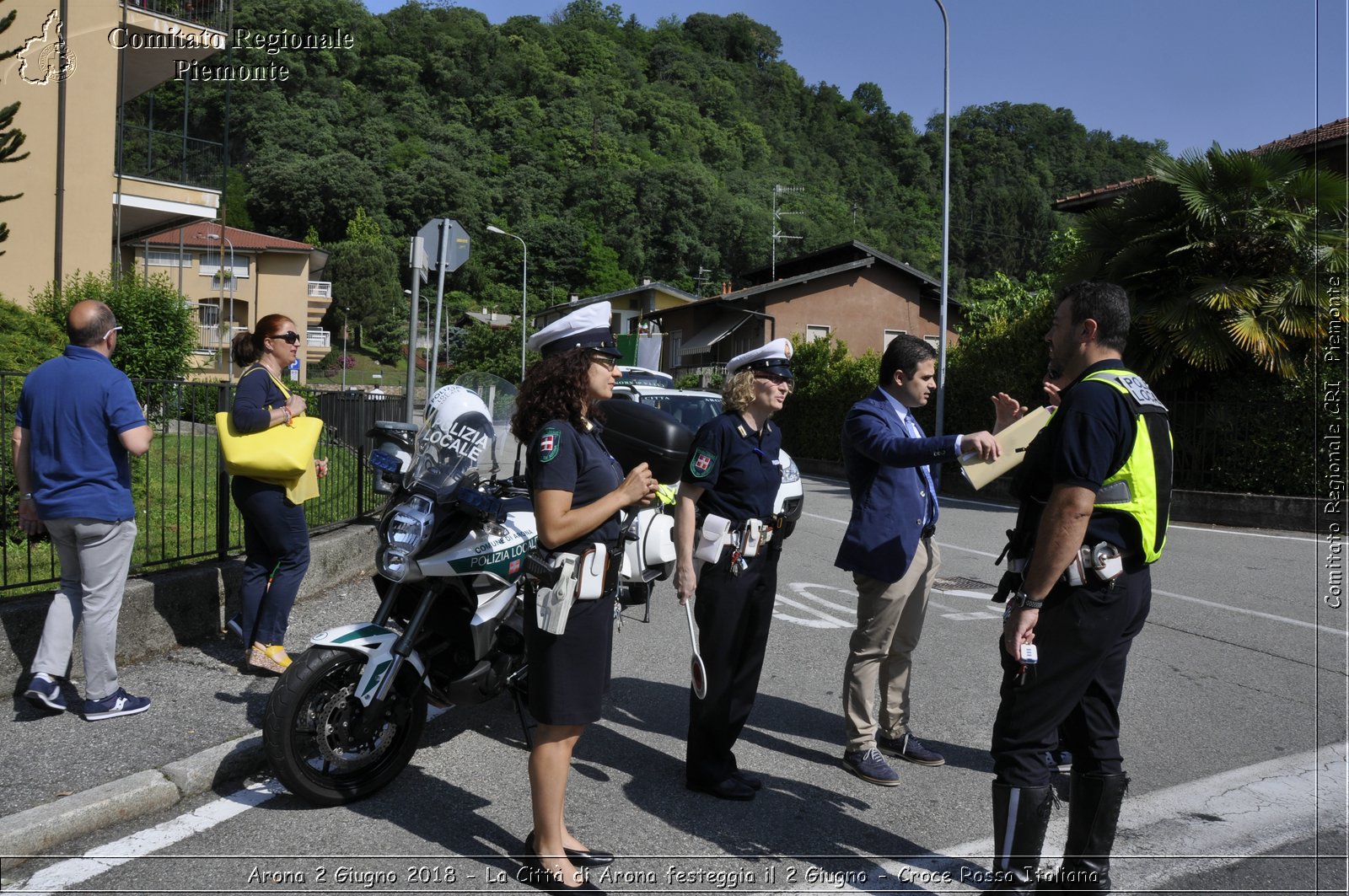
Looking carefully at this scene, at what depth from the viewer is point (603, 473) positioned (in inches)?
136

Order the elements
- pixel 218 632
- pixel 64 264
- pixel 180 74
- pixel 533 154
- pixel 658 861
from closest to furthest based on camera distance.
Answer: pixel 658 861 → pixel 218 632 → pixel 64 264 → pixel 180 74 → pixel 533 154

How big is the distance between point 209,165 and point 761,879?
2290cm

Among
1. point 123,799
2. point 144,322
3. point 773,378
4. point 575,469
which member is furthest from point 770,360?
point 144,322

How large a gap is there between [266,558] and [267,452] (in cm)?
62

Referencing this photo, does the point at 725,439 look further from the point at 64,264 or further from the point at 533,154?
the point at 533,154

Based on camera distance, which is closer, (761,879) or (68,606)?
(761,879)

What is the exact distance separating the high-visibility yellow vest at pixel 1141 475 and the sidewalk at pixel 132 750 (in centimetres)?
363

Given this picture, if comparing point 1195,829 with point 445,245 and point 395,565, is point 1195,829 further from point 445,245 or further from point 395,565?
point 445,245

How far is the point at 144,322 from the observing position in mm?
17469

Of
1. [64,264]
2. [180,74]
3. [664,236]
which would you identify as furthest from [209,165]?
[664,236]

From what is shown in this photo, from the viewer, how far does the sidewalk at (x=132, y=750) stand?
12.4ft

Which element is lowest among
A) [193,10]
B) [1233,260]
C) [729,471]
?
[729,471]

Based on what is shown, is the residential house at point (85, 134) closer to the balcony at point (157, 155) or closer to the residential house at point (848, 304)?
the balcony at point (157, 155)

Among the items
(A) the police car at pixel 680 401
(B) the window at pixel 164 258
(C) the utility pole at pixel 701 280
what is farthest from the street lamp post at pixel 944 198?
(C) the utility pole at pixel 701 280
